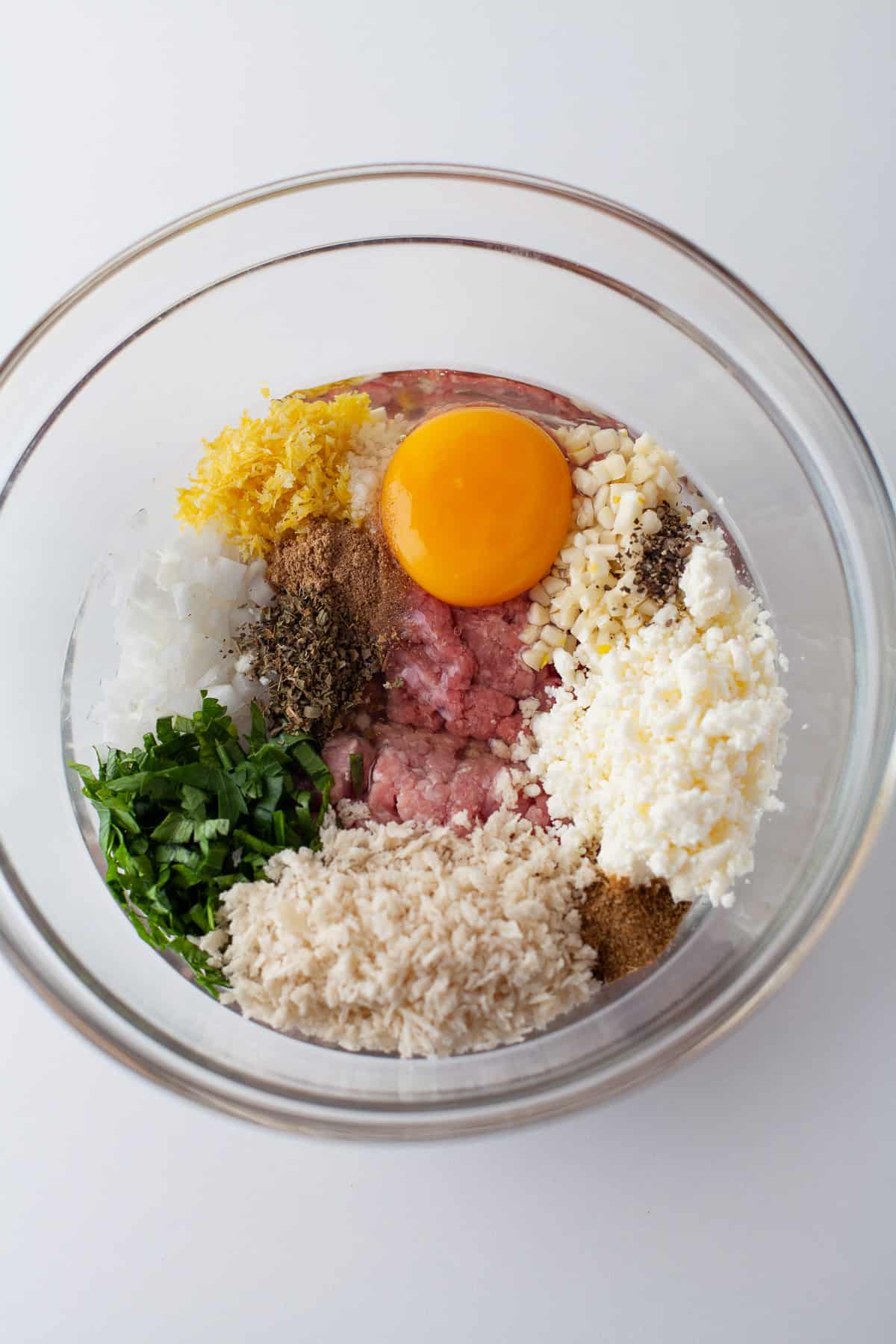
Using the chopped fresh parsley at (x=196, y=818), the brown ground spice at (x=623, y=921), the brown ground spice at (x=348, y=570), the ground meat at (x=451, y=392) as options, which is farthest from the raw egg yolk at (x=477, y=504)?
the brown ground spice at (x=623, y=921)

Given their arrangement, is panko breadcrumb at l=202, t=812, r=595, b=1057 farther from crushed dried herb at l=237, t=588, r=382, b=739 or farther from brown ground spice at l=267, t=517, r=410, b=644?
brown ground spice at l=267, t=517, r=410, b=644

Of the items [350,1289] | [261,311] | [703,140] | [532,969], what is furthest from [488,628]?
[350,1289]

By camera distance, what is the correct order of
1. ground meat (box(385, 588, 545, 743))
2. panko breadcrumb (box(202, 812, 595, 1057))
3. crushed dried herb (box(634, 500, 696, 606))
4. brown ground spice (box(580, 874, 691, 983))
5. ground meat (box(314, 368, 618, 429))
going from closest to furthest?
panko breadcrumb (box(202, 812, 595, 1057)), brown ground spice (box(580, 874, 691, 983)), crushed dried herb (box(634, 500, 696, 606)), ground meat (box(385, 588, 545, 743)), ground meat (box(314, 368, 618, 429))

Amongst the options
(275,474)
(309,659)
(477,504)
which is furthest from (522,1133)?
(275,474)

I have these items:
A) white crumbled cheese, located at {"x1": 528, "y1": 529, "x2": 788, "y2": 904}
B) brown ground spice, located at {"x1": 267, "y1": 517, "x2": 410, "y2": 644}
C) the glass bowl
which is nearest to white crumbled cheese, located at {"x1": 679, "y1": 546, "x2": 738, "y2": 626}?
white crumbled cheese, located at {"x1": 528, "y1": 529, "x2": 788, "y2": 904}

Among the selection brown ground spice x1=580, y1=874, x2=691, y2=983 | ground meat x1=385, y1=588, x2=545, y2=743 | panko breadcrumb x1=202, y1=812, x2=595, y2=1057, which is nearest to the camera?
panko breadcrumb x1=202, y1=812, x2=595, y2=1057

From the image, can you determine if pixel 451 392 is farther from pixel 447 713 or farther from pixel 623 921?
pixel 623 921

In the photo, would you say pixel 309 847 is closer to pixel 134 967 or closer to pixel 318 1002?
pixel 318 1002
